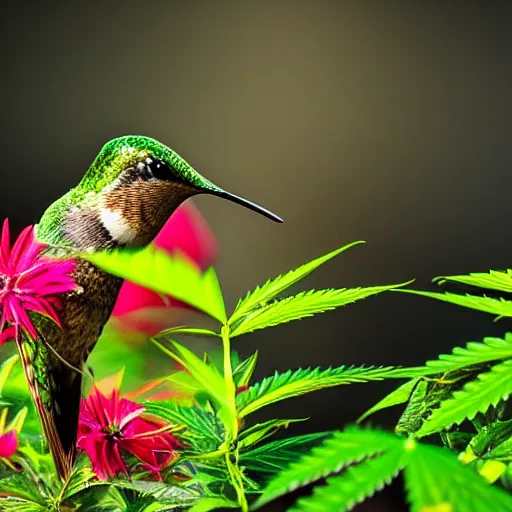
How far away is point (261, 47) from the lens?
1.18 meters

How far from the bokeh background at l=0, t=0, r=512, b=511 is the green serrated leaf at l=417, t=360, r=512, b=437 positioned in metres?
0.90

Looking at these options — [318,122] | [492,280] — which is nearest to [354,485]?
[492,280]

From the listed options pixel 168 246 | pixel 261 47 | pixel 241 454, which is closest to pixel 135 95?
pixel 261 47

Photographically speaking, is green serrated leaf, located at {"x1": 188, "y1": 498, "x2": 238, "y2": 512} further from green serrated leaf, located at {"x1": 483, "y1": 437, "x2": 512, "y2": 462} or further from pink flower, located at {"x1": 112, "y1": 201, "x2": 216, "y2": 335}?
pink flower, located at {"x1": 112, "y1": 201, "x2": 216, "y2": 335}

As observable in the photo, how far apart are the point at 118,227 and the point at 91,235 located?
0.02 meters

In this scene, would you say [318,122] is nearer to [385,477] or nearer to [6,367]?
[6,367]

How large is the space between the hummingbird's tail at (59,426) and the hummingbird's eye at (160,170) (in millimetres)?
118

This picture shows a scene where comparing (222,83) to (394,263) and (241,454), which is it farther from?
(241,454)

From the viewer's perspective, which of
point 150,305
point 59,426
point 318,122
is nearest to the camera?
point 59,426

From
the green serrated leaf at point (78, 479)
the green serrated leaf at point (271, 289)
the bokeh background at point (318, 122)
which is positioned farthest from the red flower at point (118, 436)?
the bokeh background at point (318, 122)

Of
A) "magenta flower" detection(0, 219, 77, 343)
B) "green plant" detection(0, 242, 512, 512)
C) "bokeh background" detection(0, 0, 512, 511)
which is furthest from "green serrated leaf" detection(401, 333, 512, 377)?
"bokeh background" detection(0, 0, 512, 511)

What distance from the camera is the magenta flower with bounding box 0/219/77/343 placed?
0.32 m

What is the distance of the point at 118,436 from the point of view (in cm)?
35

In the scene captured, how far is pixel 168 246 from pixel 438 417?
1.28 feet
